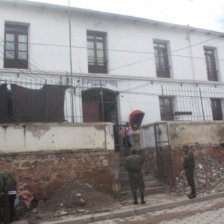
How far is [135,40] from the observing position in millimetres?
13961

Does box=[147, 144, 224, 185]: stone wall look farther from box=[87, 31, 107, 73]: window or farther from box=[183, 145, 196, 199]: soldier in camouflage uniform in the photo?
box=[87, 31, 107, 73]: window

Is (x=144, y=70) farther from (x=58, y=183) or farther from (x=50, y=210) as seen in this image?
(x=50, y=210)

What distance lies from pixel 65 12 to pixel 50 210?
931cm

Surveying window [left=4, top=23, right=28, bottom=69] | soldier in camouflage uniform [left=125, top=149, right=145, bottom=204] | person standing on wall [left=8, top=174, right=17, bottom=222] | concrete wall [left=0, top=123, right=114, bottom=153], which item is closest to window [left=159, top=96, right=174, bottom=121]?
concrete wall [left=0, top=123, right=114, bottom=153]

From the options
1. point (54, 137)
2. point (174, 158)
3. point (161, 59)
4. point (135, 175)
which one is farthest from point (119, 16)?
point (135, 175)

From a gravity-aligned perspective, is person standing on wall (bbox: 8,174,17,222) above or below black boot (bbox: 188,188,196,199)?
above

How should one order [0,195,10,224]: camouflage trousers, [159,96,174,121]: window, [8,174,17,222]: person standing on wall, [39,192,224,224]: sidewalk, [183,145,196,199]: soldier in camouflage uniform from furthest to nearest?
[159,96,174,121]: window < [183,145,196,199]: soldier in camouflage uniform < [39,192,224,224]: sidewalk < [8,174,17,222]: person standing on wall < [0,195,10,224]: camouflage trousers

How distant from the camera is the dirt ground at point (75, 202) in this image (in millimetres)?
7082

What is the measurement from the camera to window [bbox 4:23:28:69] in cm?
1148

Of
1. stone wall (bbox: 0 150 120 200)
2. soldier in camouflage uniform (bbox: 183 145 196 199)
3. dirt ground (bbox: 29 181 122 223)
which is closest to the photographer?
dirt ground (bbox: 29 181 122 223)

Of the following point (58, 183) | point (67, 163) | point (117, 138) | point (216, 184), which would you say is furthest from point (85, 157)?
point (216, 184)

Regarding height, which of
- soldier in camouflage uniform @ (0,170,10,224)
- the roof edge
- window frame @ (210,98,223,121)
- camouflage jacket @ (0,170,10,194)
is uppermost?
the roof edge

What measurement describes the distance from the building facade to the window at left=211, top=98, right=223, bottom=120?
0.13 feet

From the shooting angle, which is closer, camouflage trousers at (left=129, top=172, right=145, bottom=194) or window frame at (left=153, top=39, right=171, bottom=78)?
camouflage trousers at (left=129, top=172, right=145, bottom=194)
